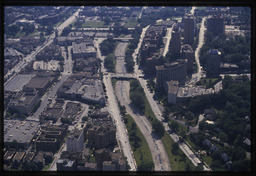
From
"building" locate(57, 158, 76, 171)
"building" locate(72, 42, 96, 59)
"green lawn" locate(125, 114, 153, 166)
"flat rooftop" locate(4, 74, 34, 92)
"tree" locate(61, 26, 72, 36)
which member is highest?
"tree" locate(61, 26, 72, 36)

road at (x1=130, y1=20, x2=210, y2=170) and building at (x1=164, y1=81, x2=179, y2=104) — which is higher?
building at (x1=164, y1=81, x2=179, y2=104)

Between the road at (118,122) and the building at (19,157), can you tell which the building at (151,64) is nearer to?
the road at (118,122)

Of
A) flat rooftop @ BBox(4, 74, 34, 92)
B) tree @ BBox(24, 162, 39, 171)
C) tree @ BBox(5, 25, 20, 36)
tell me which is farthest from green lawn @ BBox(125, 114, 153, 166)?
tree @ BBox(5, 25, 20, 36)

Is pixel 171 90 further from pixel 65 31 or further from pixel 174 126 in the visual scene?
pixel 65 31

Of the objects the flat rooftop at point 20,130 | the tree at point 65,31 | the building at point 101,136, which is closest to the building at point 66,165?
the building at point 101,136

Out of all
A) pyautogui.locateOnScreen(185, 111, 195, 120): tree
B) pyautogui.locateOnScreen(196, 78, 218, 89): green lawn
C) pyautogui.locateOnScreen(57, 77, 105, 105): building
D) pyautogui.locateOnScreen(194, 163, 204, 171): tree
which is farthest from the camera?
pyautogui.locateOnScreen(196, 78, 218, 89): green lawn

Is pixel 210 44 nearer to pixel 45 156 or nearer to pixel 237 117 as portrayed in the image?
pixel 237 117

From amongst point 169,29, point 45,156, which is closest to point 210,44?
point 169,29

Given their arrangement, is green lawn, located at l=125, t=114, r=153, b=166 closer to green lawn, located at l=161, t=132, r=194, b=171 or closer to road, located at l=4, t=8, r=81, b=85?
green lawn, located at l=161, t=132, r=194, b=171
